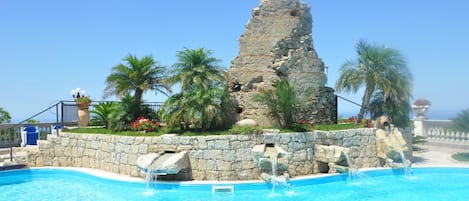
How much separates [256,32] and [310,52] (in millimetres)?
2266

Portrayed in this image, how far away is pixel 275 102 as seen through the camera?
13.4 meters

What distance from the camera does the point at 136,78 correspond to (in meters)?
15.4

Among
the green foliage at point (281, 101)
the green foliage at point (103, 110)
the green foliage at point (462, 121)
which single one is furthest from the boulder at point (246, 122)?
the green foliage at point (462, 121)

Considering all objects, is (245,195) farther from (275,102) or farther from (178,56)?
(178,56)

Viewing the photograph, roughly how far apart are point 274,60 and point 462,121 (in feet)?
27.9

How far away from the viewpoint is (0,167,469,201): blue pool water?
1045 cm

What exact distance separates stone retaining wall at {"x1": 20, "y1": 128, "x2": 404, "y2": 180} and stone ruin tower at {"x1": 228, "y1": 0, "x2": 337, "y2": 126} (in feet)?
7.70

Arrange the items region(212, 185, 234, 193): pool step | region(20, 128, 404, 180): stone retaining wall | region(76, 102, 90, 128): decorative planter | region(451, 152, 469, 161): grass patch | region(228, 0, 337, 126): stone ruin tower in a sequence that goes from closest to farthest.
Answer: region(212, 185, 234, 193): pool step < region(20, 128, 404, 180): stone retaining wall < region(228, 0, 337, 126): stone ruin tower < region(451, 152, 469, 161): grass patch < region(76, 102, 90, 128): decorative planter

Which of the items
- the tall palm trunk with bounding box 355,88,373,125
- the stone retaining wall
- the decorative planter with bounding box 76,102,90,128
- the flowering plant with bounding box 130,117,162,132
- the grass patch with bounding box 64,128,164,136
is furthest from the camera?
the decorative planter with bounding box 76,102,90,128

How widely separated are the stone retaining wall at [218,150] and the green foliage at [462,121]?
17.5ft

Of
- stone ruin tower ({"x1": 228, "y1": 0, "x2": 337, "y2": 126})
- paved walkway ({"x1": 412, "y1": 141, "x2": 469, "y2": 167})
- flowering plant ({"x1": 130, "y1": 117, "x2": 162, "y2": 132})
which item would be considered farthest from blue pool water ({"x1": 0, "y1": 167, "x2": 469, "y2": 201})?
stone ruin tower ({"x1": 228, "y1": 0, "x2": 337, "y2": 126})

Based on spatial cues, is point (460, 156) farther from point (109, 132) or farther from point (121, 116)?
point (109, 132)

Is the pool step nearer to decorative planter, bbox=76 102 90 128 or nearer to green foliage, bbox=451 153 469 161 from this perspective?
decorative planter, bbox=76 102 90 128

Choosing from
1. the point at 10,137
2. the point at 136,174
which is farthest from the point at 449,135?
the point at 10,137
